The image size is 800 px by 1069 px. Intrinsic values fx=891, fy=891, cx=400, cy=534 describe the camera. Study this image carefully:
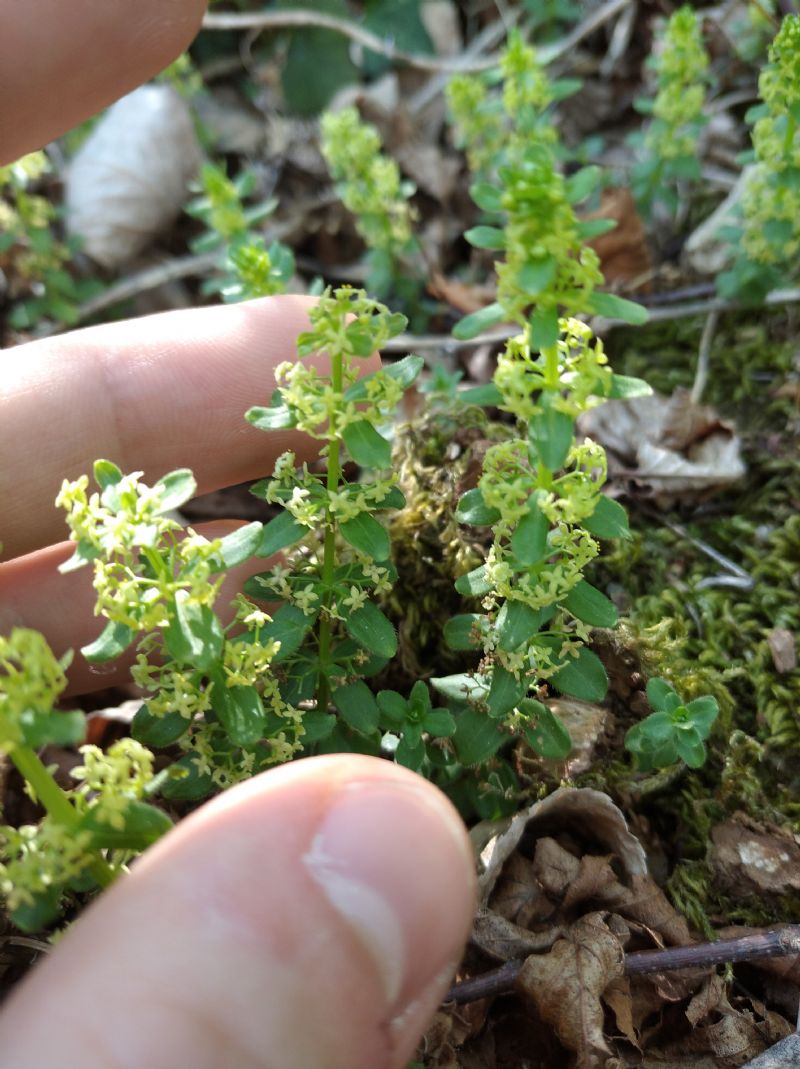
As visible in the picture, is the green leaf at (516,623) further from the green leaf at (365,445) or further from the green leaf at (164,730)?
the green leaf at (164,730)

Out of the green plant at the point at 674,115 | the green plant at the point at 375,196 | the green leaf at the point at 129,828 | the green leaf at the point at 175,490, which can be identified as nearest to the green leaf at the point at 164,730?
the green leaf at the point at 129,828

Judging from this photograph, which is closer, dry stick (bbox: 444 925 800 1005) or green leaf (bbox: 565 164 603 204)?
green leaf (bbox: 565 164 603 204)

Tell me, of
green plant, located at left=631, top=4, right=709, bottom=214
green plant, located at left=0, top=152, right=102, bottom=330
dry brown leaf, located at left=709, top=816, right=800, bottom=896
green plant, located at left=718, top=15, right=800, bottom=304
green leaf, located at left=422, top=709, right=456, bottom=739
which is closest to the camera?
green leaf, located at left=422, top=709, right=456, bottom=739

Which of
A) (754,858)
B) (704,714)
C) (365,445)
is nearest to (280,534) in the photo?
(365,445)

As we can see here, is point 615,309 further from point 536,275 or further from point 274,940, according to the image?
point 274,940

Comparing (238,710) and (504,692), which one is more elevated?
(238,710)

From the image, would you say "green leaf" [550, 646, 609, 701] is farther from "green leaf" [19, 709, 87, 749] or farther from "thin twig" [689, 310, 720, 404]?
"thin twig" [689, 310, 720, 404]

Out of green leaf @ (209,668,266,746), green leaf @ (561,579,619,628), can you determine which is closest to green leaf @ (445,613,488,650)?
green leaf @ (561,579,619,628)

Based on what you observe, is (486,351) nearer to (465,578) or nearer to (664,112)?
(664,112)
